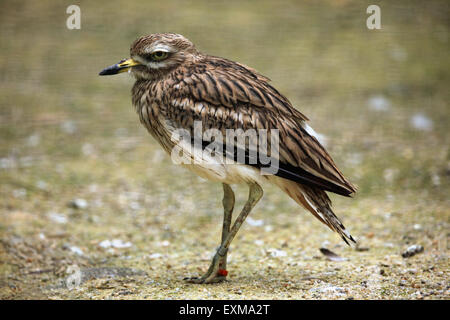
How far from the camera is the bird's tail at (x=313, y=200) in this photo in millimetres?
4344

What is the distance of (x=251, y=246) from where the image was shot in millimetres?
5750

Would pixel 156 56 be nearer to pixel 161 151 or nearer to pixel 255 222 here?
pixel 255 222

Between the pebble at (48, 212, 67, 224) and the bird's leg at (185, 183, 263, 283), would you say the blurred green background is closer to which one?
the pebble at (48, 212, 67, 224)

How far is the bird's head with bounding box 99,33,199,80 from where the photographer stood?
468 cm

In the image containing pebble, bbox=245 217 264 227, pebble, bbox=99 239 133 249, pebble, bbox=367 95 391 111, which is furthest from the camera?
pebble, bbox=367 95 391 111

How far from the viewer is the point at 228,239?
4566mm

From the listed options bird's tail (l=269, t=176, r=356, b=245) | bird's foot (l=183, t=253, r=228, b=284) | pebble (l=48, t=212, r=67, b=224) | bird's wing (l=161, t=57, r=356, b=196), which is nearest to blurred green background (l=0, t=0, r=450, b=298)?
pebble (l=48, t=212, r=67, b=224)

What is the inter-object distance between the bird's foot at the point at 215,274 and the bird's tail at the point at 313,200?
76 centimetres

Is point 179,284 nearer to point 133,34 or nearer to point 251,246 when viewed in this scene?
point 251,246

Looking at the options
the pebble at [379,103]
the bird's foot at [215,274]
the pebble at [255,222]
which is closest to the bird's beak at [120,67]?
the bird's foot at [215,274]
